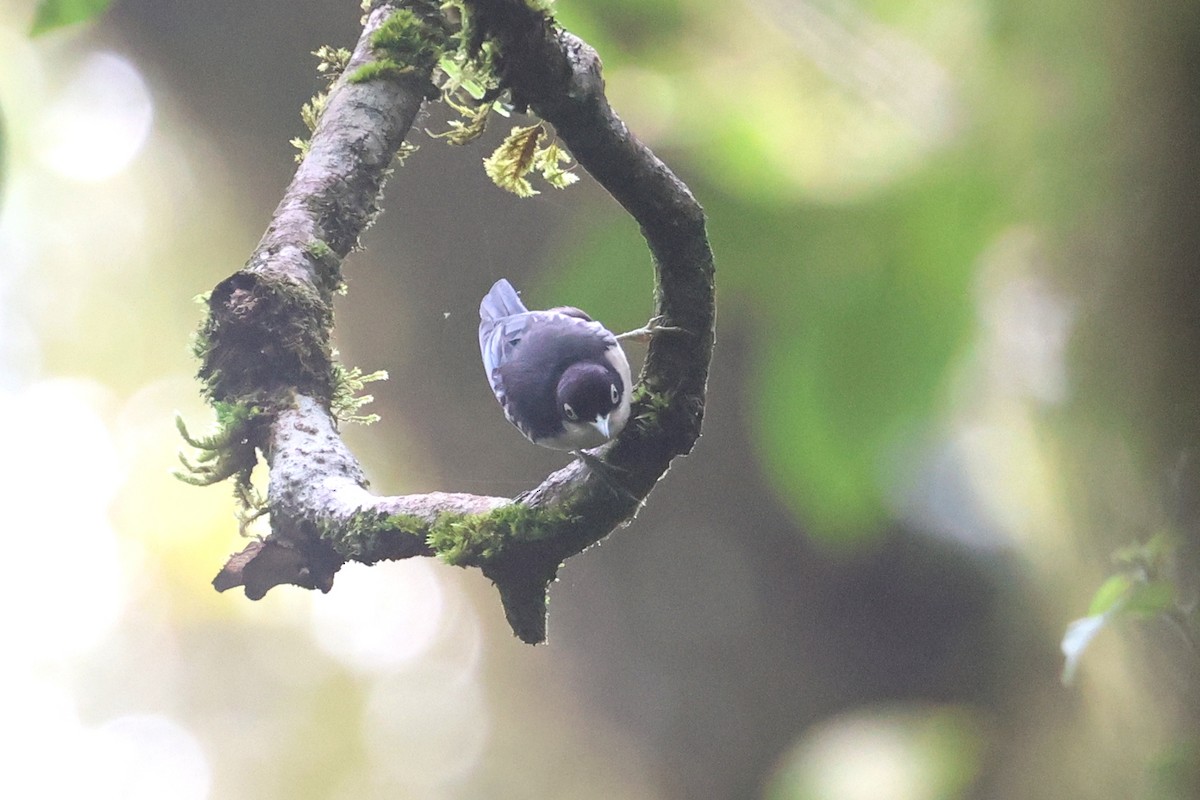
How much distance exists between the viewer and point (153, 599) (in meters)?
1.65

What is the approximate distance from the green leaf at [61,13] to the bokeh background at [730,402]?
11cm

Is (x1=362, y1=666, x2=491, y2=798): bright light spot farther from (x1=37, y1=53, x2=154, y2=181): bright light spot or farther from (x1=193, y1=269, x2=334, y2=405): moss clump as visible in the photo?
(x1=37, y1=53, x2=154, y2=181): bright light spot

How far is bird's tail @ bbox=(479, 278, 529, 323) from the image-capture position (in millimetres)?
795

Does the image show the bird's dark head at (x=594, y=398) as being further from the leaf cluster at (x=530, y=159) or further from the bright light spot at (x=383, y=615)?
the bright light spot at (x=383, y=615)

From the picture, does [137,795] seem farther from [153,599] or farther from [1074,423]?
[1074,423]

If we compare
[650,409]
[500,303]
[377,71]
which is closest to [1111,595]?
[650,409]

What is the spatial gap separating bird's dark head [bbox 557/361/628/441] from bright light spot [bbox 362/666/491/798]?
1026mm

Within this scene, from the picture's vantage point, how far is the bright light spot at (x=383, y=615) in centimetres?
103

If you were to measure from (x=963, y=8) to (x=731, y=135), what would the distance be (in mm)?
63

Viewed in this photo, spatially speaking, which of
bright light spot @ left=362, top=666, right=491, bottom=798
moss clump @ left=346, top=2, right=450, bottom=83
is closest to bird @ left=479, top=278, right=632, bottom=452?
moss clump @ left=346, top=2, right=450, bottom=83

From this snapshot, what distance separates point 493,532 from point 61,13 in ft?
1.21

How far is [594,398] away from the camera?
0.67 meters

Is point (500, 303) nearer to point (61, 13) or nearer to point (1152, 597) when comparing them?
point (61, 13)

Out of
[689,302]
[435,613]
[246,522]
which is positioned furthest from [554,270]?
[435,613]
